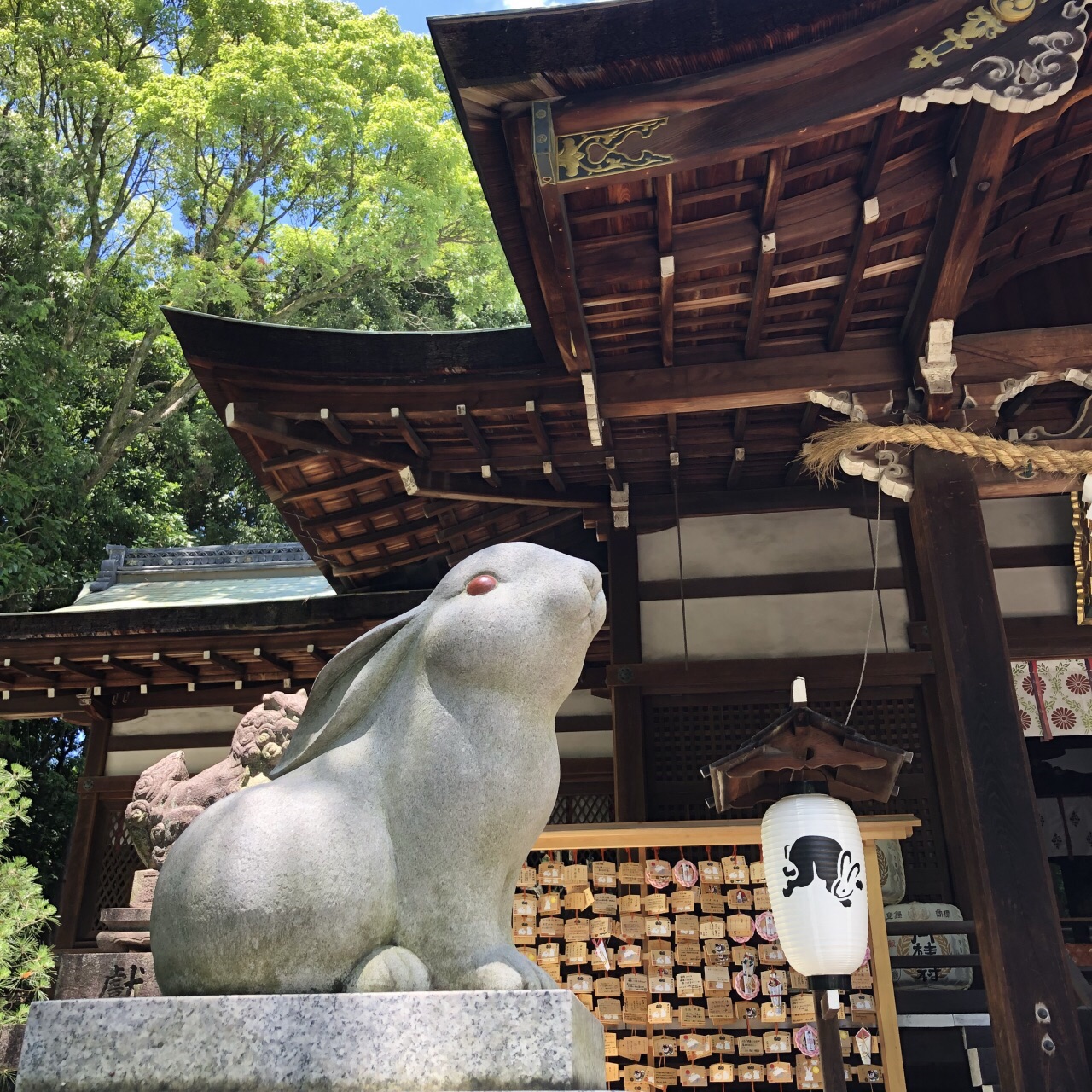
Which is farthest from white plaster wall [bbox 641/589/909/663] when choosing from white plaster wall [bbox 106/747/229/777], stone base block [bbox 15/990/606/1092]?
stone base block [bbox 15/990/606/1092]

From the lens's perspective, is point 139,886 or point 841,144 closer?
point 841,144

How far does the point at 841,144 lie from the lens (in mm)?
4758

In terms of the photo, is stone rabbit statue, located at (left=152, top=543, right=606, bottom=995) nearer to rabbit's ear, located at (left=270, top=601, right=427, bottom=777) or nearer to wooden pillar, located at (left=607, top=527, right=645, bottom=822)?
rabbit's ear, located at (left=270, top=601, right=427, bottom=777)

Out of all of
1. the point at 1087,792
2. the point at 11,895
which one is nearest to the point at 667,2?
the point at 11,895

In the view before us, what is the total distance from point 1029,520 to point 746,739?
291 centimetres

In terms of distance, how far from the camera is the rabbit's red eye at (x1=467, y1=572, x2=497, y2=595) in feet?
8.52

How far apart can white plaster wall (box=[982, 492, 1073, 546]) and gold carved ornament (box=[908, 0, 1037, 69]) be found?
4.09m

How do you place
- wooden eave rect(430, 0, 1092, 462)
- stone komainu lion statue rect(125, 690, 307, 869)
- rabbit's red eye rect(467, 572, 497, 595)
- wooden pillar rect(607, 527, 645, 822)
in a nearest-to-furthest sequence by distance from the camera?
rabbit's red eye rect(467, 572, 497, 595) < wooden eave rect(430, 0, 1092, 462) < stone komainu lion statue rect(125, 690, 307, 869) < wooden pillar rect(607, 527, 645, 822)

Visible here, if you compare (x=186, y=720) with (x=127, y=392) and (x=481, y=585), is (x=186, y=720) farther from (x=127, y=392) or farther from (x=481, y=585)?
(x=127, y=392)

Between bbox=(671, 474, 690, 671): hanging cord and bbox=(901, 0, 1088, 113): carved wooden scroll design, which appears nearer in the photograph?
bbox=(901, 0, 1088, 113): carved wooden scroll design

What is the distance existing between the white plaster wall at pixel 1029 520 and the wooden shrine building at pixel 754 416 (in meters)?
0.03

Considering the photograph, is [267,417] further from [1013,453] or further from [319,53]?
[319,53]

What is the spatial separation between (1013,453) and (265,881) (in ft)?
15.4

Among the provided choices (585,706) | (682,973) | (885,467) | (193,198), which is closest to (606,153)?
(885,467)
